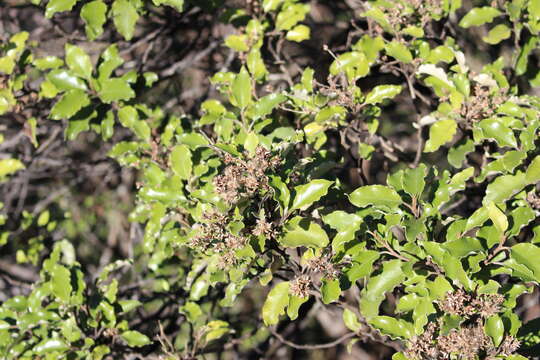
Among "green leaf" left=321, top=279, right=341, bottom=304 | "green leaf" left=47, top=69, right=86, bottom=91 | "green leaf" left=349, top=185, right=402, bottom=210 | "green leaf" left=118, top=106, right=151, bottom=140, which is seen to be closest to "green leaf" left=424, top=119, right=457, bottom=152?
"green leaf" left=349, top=185, right=402, bottom=210

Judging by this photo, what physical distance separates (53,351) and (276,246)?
35.9 inches

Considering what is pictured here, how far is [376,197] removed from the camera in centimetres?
143

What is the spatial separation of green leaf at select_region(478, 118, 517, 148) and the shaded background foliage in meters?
0.46

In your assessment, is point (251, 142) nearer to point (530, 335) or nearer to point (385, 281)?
point (385, 281)

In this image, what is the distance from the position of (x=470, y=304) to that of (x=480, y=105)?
62 cm

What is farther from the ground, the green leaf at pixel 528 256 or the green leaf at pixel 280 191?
the green leaf at pixel 280 191

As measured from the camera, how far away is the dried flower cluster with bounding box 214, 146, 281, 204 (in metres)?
1.32

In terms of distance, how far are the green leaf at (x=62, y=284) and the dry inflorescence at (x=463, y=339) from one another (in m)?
1.16

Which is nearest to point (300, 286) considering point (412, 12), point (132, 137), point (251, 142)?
point (251, 142)

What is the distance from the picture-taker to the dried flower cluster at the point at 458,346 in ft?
4.17

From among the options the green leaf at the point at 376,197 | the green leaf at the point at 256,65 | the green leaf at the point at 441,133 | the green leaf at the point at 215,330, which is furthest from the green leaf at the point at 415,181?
the green leaf at the point at 215,330

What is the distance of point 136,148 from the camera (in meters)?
1.98

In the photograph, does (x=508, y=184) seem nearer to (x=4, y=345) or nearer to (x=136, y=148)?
(x=136, y=148)

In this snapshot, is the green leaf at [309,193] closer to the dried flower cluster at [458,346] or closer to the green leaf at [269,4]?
the dried flower cluster at [458,346]
